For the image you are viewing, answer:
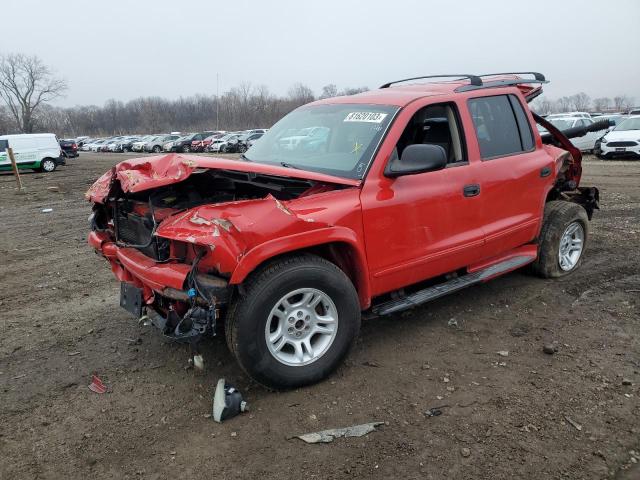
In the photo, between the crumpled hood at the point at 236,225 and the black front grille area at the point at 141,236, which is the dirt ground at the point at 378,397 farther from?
the crumpled hood at the point at 236,225

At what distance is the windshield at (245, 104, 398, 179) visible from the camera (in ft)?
12.1

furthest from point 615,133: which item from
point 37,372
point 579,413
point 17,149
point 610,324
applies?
point 17,149

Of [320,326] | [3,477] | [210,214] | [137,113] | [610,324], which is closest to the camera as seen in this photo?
[3,477]

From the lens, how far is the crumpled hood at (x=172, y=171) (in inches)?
122

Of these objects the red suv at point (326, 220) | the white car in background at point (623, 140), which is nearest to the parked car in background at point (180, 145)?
the white car in background at point (623, 140)

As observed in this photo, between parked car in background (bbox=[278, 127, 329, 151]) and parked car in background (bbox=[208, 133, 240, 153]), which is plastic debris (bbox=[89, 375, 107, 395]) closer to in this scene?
parked car in background (bbox=[278, 127, 329, 151])

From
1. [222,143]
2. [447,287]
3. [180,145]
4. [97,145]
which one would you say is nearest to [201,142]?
[180,145]

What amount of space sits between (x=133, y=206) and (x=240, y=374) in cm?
142

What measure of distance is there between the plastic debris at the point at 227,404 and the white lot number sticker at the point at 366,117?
7.08ft

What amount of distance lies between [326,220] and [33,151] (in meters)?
25.1

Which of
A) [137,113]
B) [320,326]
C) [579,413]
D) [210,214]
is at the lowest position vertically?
[579,413]

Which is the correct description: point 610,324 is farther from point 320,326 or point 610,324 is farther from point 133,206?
point 133,206

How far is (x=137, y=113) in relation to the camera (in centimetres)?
10594

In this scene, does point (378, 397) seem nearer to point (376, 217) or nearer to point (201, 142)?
point (376, 217)
